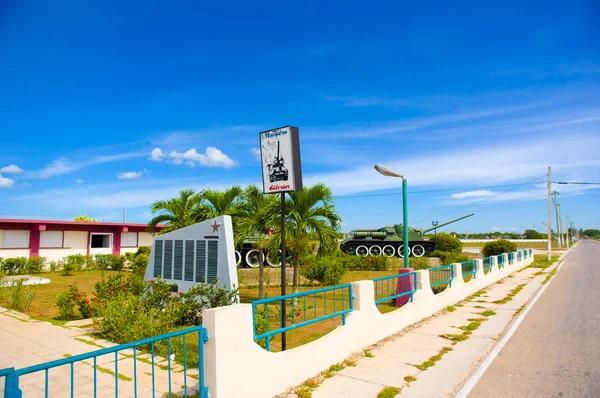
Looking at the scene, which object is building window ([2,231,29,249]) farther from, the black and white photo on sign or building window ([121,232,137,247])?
the black and white photo on sign

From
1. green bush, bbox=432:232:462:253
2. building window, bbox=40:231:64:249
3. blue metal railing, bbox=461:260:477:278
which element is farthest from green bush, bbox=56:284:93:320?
green bush, bbox=432:232:462:253

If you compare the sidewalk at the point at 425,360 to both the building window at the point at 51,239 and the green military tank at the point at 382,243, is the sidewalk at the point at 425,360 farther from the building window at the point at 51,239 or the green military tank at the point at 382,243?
the green military tank at the point at 382,243

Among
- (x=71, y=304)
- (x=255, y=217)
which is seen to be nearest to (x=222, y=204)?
(x=255, y=217)

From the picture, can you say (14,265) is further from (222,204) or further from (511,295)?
(511,295)

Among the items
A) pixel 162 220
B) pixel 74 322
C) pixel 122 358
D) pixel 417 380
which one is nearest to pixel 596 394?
pixel 417 380

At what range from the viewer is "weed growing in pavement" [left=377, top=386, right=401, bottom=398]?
4.11 meters

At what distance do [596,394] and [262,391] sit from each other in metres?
3.50

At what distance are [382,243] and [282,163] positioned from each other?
2684 centimetres

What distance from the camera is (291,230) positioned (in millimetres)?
9406

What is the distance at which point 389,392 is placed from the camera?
4176 mm

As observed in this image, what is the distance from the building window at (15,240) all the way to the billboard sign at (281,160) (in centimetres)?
1885

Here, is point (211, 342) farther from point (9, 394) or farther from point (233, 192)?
point (233, 192)

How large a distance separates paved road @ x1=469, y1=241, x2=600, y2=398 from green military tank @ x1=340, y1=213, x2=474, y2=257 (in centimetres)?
2037

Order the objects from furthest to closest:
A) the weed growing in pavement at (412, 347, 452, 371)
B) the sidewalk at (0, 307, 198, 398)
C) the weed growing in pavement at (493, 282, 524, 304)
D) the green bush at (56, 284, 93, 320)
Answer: the weed growing in pavement at (493, 282, 524, 304), the green bush at (56, 284, 93, 320), the weed growing in pavement at (412, 347, 452, 371), the sidewalk at (0, 307, 198, 398)
